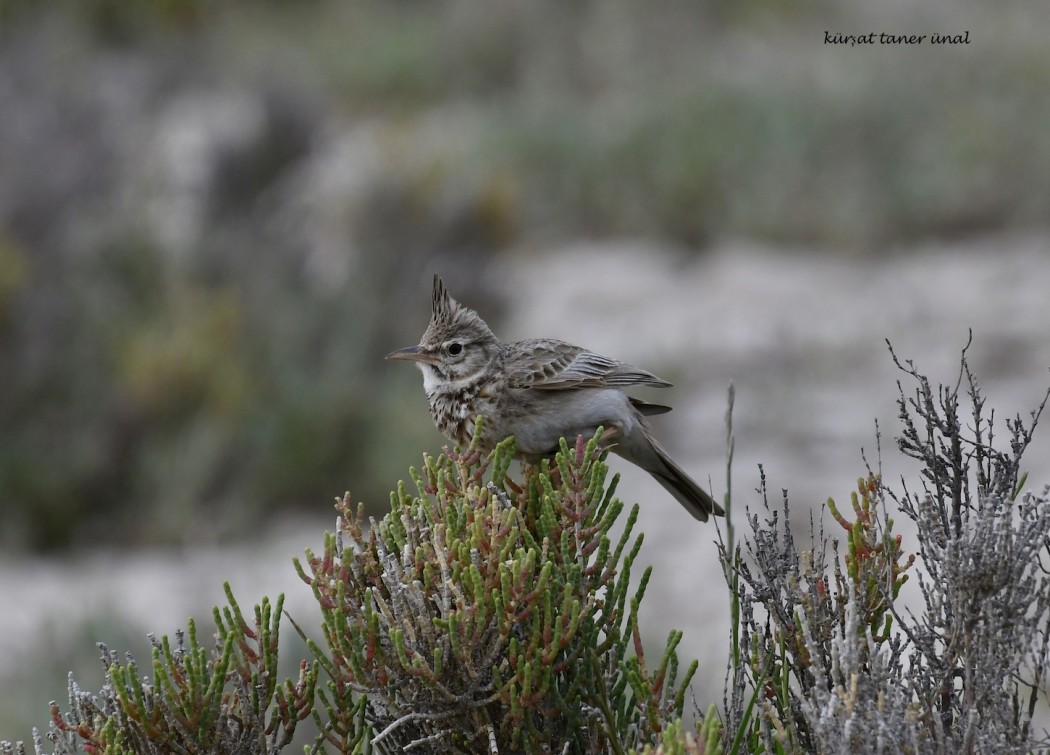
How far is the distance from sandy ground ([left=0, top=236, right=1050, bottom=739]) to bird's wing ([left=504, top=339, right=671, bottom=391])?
2.53m

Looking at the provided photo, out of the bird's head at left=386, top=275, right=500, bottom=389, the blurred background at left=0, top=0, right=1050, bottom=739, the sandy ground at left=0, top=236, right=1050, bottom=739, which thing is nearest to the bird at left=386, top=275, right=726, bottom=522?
the bird's head at left=386, top=275, right=500, bottom=389

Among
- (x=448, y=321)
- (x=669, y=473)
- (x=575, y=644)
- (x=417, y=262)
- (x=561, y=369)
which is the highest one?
(x=417, y=262)

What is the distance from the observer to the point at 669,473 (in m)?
3.92

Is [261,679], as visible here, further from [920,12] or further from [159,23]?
[920,12]

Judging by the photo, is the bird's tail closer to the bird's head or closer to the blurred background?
the bird's head

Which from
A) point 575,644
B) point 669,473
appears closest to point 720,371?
point 669,473

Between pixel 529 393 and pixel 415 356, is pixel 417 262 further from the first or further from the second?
pixel 529 393

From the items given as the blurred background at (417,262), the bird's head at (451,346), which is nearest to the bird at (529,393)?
the bird's head at (451,346)

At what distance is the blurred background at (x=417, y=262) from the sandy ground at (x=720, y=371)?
0.04 meters

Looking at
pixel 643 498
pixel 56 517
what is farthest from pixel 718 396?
pixel 56 517

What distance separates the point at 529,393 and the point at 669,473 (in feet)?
1.83

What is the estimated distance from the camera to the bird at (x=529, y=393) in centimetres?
359

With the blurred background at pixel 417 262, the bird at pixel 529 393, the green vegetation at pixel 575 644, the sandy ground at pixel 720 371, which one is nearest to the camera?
the green vegetation at pixel 575 644

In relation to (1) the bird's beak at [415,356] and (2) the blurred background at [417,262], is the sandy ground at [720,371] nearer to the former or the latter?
(2) the blurred background at [417,262]
